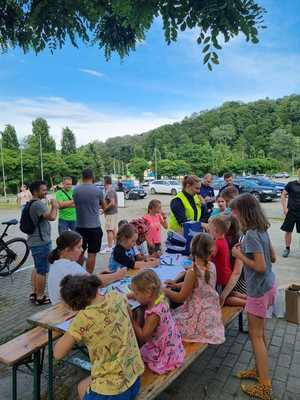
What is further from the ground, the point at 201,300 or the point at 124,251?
the point at 124,251

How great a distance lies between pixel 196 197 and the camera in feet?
15.6

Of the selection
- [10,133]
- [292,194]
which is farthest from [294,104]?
[292,194]

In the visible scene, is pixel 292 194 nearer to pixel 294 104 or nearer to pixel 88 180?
pixel 88 180

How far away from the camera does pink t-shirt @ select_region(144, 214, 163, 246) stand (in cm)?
498

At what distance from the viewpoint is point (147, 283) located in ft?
7.14

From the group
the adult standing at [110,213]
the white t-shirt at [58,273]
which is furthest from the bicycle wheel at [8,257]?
the white t-shirt at [58,273]

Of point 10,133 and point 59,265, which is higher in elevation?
point 10,133

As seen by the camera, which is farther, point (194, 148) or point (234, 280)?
point (194, 148)

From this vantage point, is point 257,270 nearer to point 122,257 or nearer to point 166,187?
point 122,257

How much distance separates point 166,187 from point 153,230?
93.0ft

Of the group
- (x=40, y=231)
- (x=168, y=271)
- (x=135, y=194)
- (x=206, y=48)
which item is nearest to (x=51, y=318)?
(x=168, y=271)

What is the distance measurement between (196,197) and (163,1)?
2592 mm

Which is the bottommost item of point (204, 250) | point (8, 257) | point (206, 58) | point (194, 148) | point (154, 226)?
point (8, 257)

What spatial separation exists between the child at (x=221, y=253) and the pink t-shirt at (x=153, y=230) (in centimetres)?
176
